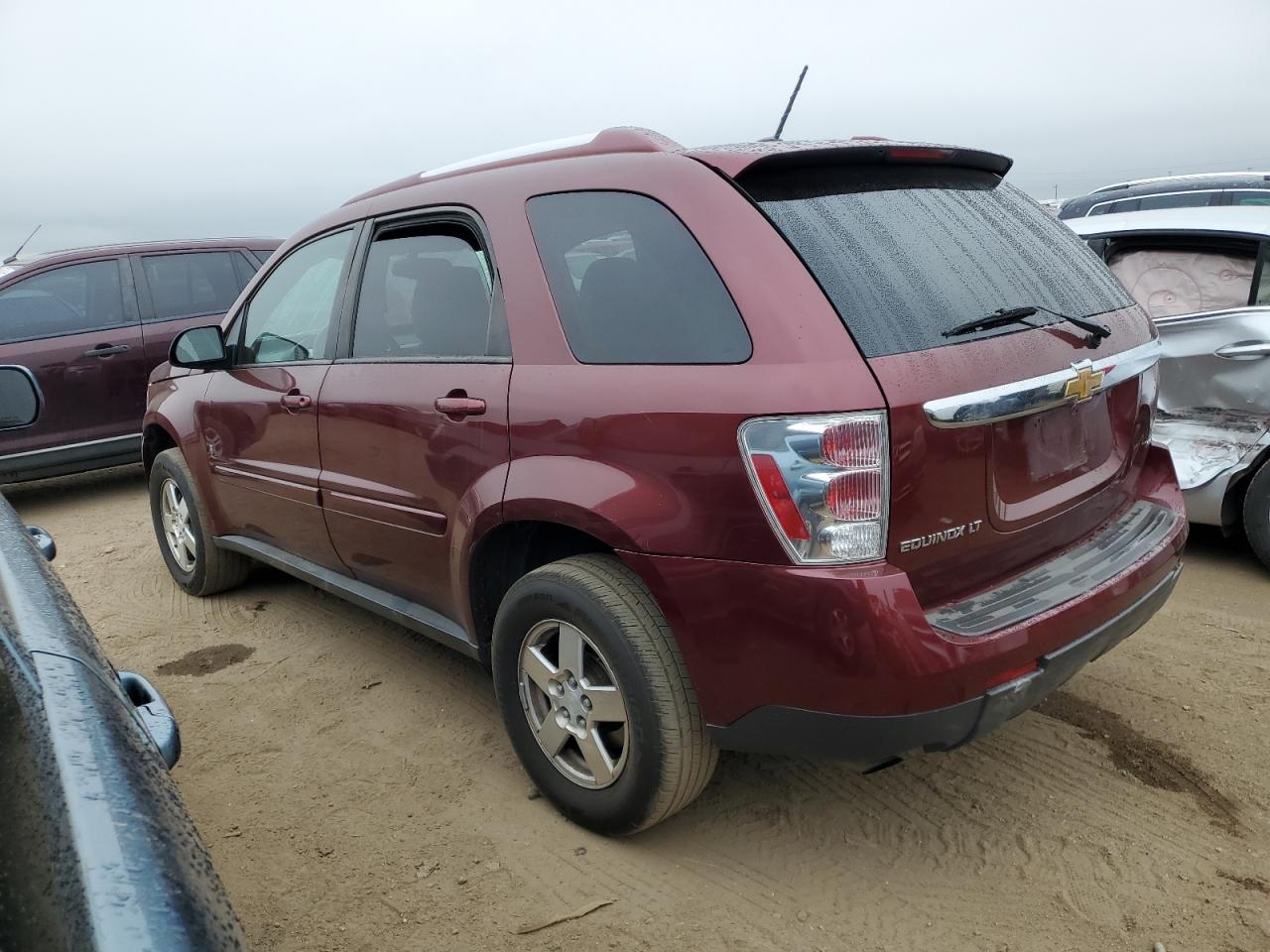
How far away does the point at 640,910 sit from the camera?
93.5 inches

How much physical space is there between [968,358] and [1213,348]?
2970mm

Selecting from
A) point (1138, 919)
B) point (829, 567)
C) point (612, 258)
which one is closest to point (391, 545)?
point (612, 258)

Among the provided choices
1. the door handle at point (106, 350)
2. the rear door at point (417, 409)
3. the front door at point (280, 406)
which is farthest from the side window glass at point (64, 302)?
the rear door at point (417, 409)

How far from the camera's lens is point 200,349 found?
13.1 feet

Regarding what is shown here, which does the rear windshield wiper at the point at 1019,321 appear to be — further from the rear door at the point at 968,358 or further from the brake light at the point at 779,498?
the brake light at the point at 779,498

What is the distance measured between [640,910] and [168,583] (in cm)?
363

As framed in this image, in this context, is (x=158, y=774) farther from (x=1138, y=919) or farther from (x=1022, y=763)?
(x=1022, y=763)

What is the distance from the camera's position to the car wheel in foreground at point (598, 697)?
2.33 meters

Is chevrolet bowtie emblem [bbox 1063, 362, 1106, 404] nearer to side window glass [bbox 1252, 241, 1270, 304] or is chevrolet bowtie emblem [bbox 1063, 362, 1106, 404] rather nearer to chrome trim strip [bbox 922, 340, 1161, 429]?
chrome trim strip [bbox 922, 340, 1161, 429]

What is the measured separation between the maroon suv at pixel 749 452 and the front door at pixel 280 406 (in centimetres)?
40

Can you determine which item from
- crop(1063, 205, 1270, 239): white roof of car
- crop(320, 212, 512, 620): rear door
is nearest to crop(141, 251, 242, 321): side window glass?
crop(320, 212, 512, 620): rear door

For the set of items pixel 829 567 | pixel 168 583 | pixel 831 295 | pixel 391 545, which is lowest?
pixel 168 583

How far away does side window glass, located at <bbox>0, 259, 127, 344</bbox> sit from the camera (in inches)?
275

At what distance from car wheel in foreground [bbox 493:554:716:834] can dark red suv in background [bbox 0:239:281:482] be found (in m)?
5.63
